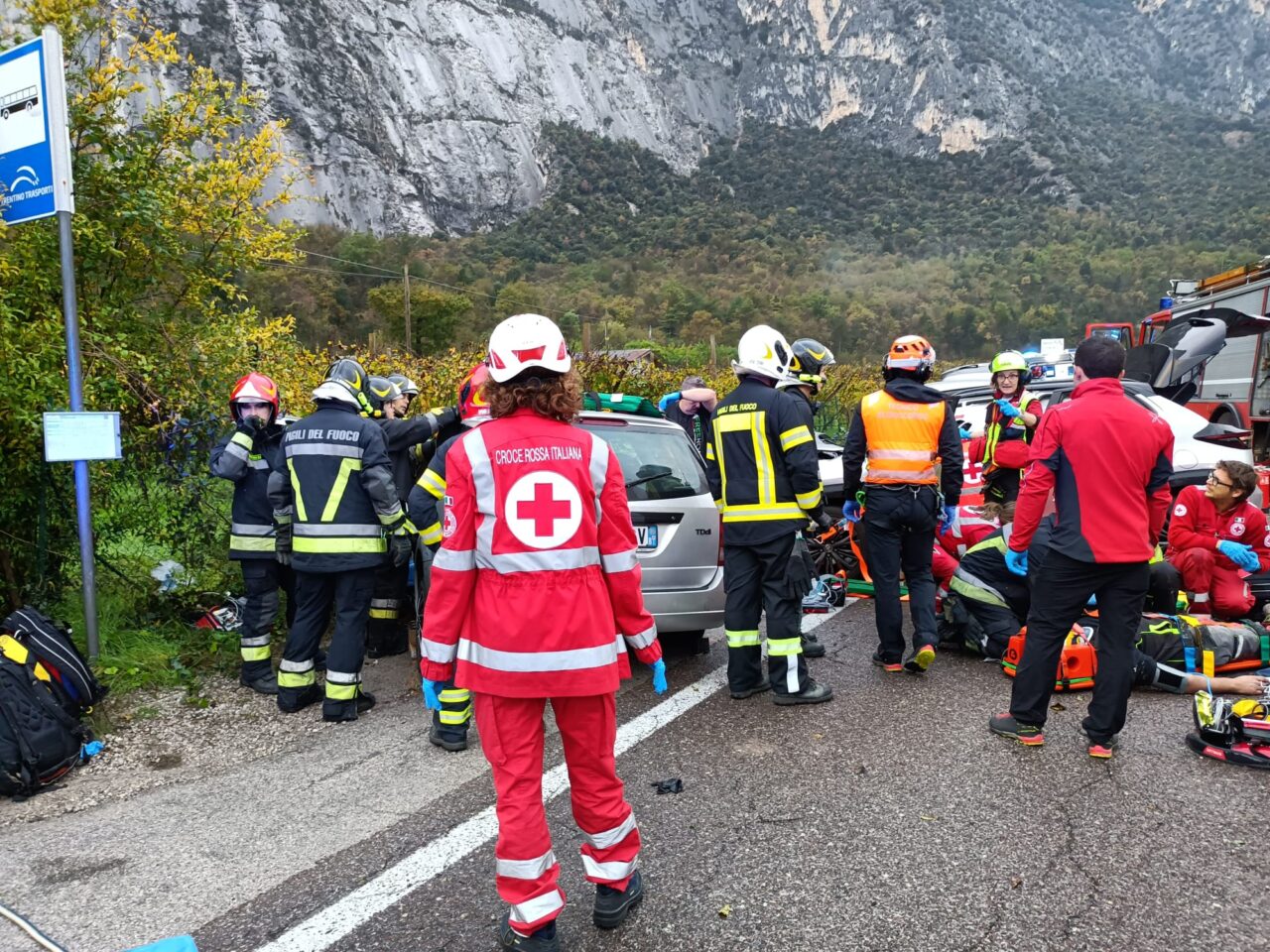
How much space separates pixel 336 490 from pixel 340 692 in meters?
1.10

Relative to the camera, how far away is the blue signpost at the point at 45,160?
4.37m

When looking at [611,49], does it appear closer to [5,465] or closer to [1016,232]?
[1016,232]

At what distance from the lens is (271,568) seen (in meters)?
5.27

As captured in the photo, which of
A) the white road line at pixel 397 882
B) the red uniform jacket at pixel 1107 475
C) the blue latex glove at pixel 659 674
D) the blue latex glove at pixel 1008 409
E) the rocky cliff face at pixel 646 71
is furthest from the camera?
the rocky cliff face at pixel 646 71

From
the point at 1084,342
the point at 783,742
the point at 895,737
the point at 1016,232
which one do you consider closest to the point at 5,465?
the point at 783,742

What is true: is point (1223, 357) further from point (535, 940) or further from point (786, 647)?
point (535, 940)

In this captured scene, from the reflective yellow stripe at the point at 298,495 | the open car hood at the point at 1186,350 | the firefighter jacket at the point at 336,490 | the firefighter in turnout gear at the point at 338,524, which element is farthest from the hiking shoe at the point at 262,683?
the open car hood at the point at 1186,350

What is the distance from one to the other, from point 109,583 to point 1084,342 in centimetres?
599

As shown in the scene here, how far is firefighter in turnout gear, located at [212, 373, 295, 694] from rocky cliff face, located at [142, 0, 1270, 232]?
222 ft

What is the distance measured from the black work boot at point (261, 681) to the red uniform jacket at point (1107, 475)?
4321 millimetres

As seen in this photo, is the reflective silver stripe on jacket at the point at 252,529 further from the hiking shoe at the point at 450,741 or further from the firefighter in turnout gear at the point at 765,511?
the firefighter in turnout gear at the point at 765,511

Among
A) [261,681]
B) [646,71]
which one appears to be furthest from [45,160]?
[646,71]

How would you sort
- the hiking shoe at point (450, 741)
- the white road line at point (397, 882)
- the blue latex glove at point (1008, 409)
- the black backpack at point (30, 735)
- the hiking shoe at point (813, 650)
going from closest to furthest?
the white road line at point (397, 882)
the black backpack at point (30, 735)
the hiking shoe at point (450, 741)
the hiking shoe at point (813, 650)
the blue latex glove at point (1008, 409)

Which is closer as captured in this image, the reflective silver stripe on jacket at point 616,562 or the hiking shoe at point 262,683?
the reflective silver stripe on jacket at point 616,562
